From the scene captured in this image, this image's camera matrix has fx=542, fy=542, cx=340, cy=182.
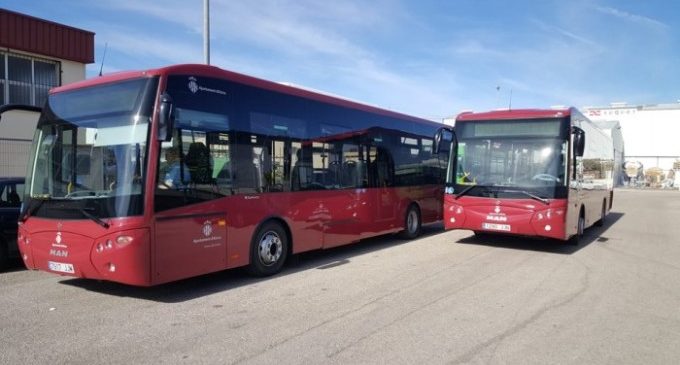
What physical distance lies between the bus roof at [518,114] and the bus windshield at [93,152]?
7248 mm

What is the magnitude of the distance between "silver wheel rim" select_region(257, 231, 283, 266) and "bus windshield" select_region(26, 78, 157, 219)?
2.33 meters

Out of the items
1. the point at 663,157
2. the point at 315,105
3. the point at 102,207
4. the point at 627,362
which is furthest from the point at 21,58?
the point at 663,157

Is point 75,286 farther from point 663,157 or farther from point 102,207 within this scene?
point 663,157

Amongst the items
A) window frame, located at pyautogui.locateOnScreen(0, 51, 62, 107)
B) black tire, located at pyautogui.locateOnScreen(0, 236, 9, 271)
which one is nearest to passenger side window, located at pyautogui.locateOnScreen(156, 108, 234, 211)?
black tire, located at pyautogui.locateOnScreen(0, 236, 9, 271)

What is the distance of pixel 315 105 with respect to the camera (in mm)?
9562

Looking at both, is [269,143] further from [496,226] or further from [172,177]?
[496,226]

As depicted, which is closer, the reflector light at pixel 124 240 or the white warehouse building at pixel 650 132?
the reflector light at pixel 124 240

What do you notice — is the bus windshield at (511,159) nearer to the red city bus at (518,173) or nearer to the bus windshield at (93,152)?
the red city bus at (518,173)

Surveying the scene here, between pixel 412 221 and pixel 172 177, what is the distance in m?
7.63

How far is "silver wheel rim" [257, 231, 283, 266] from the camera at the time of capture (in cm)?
823

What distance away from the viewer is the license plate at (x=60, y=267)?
263 inches

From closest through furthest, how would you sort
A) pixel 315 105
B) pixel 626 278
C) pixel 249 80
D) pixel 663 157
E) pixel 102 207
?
pixel 102 207, pixel 249 80, pixel 626 278, pixel 315 105, pixel 663 157

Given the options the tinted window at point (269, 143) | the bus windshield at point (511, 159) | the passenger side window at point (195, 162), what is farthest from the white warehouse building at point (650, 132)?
the passenger side window at point (195, 162)

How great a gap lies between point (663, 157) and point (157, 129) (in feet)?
271
